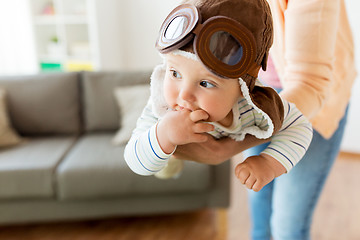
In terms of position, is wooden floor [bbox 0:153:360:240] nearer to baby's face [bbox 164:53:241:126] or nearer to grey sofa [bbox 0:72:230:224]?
grey sofa [bbox 0:72:230:224]

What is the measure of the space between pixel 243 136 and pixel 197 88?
0.62 feet

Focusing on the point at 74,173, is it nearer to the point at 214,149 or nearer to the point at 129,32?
the point at 214,149

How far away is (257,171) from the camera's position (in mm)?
622

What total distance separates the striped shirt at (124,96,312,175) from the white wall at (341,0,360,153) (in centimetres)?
251

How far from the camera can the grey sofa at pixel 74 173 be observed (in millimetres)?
1949

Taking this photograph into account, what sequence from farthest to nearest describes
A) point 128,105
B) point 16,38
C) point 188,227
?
point 16,38
point 128,105
point 188,227

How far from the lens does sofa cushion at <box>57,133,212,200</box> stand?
6.38 feet

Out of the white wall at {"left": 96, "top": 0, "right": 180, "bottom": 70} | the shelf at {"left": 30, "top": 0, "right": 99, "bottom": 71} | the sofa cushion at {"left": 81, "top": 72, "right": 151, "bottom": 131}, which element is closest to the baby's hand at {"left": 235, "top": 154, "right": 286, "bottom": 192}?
the sofa cushion at {"left": 81, "top": 72, "right": 151, "bottom": 131}

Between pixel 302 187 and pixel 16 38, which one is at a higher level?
pixel 302 187

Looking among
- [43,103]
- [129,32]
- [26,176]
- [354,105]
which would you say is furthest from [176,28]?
[129,32]

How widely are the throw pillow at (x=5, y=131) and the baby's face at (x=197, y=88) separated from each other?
195 centimetres

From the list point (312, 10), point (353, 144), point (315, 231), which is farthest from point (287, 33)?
point (353, 144)

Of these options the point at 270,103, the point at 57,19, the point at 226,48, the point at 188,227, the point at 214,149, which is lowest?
the point at 188,227

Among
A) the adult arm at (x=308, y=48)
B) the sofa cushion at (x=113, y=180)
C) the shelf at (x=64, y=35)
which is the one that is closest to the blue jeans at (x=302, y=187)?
the adult arm at (x=308, y=48)
